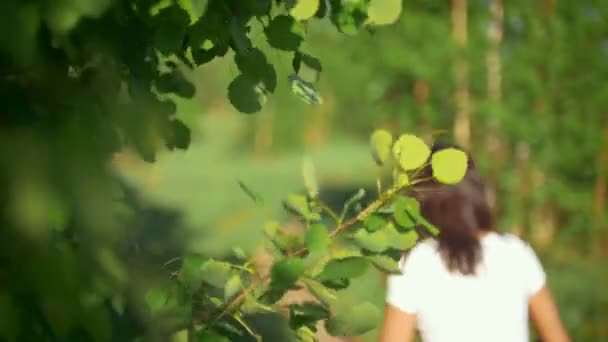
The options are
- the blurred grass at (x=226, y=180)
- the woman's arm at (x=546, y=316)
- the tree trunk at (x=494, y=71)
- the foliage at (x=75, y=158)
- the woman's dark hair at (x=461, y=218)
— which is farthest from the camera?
the blurred grass at (x=226, y=180)

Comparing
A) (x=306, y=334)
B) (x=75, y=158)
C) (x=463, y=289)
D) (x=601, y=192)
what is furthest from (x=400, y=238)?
(x=601, y=192)

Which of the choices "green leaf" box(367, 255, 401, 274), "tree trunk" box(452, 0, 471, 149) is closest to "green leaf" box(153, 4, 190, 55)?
"green leaf" box(367, 255, 401, 274)

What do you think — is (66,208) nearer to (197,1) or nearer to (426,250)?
(197,1)

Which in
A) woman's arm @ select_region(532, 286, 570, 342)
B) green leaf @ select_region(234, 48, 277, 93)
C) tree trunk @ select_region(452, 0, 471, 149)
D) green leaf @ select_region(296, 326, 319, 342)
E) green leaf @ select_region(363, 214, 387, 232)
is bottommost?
tree trunk @ select_region(452, 0, 471, 149)

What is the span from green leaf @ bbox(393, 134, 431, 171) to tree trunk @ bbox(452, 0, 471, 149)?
7.55m

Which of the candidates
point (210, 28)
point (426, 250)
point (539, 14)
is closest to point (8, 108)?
point (210, 28)

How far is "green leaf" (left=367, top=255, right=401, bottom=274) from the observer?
1497 millimetres

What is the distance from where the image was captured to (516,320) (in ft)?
9.30

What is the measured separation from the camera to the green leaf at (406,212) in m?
1.50

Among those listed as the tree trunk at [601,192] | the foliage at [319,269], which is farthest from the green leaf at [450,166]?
the tree trunk at [601,192]

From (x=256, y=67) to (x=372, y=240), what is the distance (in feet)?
1.38

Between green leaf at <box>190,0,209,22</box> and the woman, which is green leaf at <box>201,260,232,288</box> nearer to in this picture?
green leaf at <box>190,0,209,22</box>

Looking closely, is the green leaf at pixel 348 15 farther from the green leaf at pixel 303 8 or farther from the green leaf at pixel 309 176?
the green leaf at pixel 309 176

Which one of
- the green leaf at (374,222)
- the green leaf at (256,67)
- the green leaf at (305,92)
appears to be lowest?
the green leaf at (374,222)
